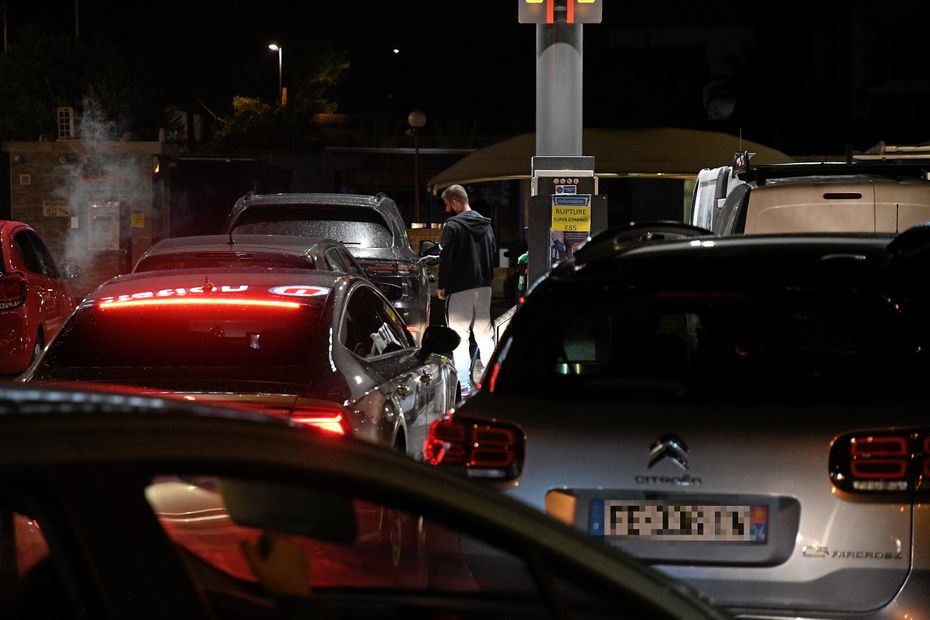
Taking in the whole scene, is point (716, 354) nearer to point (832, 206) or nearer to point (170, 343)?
→ point (170, 343)

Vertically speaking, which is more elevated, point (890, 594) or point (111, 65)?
point (111, 65)

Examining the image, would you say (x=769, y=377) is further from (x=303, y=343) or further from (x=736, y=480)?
(x=303, y=343)

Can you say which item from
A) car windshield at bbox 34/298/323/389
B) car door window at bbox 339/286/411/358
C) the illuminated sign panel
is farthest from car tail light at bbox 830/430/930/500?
the illuminated sign panel

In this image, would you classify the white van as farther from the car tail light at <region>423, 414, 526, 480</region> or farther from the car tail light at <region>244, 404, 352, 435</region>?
the car tail light at <region>423, 414, 526, 480</region>

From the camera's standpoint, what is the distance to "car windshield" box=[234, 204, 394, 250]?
1520 cm

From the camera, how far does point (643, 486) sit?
4.38 meters

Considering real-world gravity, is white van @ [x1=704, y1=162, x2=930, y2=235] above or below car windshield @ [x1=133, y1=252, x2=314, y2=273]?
above

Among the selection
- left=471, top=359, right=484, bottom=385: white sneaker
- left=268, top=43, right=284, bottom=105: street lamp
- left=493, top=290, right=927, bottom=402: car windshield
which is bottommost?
left=471, top=359, right=484, bottom=385: white sneaker

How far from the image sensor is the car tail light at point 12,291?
12969 mm

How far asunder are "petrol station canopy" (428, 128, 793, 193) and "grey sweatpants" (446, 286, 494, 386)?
8.33 meters

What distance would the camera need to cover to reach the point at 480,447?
4.66 m

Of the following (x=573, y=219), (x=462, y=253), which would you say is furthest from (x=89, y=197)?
(x=573, y=219)

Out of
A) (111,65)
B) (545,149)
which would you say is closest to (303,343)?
(545,149)

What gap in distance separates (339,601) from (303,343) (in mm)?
4159
